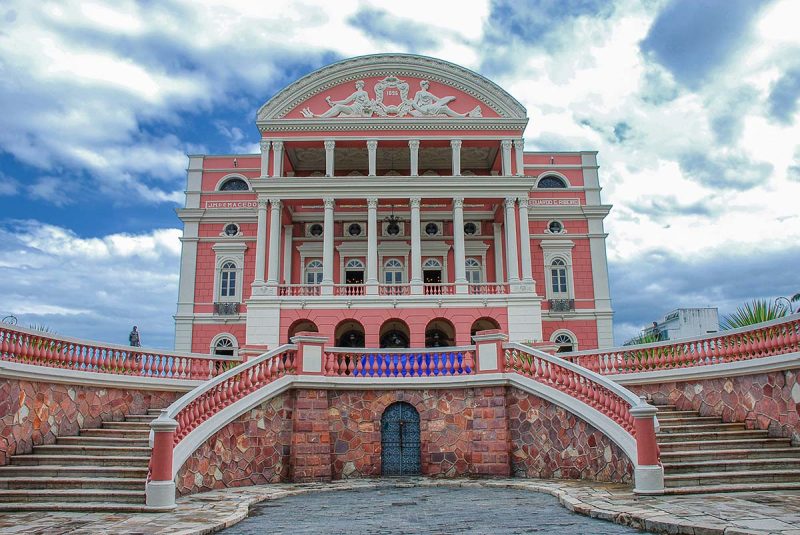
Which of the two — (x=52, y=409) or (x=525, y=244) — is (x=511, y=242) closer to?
(x=525, y=244)

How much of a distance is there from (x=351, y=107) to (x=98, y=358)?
715 inches

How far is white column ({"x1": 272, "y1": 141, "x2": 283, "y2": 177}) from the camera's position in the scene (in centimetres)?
2791

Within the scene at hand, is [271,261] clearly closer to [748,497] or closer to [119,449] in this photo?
[119,449]

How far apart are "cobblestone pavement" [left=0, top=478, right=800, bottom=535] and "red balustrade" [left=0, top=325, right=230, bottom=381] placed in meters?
3.27

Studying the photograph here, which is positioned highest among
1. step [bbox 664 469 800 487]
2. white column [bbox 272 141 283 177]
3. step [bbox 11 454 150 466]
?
white column [bbox 272 141 283 177]

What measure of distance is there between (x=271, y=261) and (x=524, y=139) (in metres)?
12.0

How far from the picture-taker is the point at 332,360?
1420 cm

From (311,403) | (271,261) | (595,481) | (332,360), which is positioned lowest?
(595,481)

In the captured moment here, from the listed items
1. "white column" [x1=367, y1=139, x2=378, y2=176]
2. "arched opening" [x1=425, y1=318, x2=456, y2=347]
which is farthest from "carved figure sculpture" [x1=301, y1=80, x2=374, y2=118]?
"arched opening" [x1=425, y1=318, x2=456, y2=347]

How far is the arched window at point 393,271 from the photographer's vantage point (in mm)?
30031

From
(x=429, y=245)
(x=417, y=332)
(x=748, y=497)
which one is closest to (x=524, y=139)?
(x=429, y=245)

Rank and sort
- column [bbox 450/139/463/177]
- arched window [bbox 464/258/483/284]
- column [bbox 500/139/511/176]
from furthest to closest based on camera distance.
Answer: arched window [bbox 464/258/483/284] < column [bbox 500/139/511/176] < column [bbox 450/139/463/177]

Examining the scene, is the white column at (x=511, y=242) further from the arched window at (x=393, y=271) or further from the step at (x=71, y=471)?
the step at (x=71, y=471)

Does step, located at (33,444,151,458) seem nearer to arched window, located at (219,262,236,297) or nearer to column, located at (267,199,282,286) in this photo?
column, located at (267,199,282,286)
